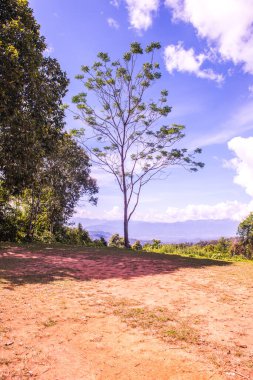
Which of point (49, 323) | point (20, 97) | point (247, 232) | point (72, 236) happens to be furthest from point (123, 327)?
point (247, 232)

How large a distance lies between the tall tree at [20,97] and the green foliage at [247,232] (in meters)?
40.0

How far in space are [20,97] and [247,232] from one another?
4406cm

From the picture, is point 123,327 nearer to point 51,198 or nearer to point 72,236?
point 51,198

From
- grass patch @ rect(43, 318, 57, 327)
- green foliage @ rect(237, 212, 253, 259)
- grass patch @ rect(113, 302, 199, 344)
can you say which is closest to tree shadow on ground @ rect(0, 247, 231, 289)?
grass patch @ rect(43, 318, 57, 327)

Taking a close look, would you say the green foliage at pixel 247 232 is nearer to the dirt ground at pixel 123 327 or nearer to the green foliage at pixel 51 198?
the green foliage at pixel 51 198

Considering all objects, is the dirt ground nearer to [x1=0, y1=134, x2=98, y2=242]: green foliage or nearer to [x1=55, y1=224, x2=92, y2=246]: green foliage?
[x1=0, y1=134, x2=98, y2=242]: green foliage

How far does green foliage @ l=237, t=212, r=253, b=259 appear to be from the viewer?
49675 mm

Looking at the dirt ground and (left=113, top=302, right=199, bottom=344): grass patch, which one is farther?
(left=113, top=302, right=199, bottom=344): grass patch

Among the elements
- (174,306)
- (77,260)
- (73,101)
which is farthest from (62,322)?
(73,101)

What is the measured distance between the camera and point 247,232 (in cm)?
5041

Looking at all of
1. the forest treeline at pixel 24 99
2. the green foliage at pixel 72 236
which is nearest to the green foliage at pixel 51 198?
the green foliage at pixel 72 236

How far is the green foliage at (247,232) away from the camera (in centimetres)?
4967

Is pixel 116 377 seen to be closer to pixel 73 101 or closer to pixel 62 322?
pixel 62 322

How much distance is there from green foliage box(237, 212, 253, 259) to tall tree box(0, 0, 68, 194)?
39972 millimetres
